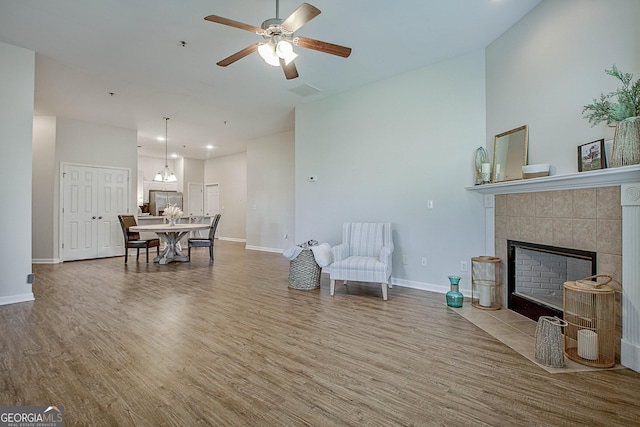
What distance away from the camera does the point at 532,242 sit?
306 cm

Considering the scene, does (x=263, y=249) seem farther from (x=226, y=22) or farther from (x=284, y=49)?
(x=226, y=22)

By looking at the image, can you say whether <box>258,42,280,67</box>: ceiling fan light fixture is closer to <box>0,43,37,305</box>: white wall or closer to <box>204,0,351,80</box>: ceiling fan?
<box>204,0,351,80</box>: ceiling fan

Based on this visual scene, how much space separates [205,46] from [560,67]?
12.3 ft

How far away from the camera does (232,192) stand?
10.5 metres

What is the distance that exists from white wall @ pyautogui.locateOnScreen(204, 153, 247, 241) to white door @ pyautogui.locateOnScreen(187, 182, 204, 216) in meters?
0.63

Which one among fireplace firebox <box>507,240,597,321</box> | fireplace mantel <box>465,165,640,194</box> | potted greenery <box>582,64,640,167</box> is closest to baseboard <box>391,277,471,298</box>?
fireplace firebox <box>507,240,597,321</box>

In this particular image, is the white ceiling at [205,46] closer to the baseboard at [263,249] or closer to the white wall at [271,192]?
the white wall at [271,192]

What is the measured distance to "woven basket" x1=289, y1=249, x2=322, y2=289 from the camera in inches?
168

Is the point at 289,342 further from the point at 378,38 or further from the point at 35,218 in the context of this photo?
the point at 35,218

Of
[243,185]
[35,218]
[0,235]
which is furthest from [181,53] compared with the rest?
[243,185]

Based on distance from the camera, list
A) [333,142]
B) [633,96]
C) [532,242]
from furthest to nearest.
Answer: [333,142] → [532,242] → [633,96]

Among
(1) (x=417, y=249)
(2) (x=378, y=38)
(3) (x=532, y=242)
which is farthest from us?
(1) (x=417, y=249)

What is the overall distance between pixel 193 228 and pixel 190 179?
577cm

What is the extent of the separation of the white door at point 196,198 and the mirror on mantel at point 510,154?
33.2 feet
